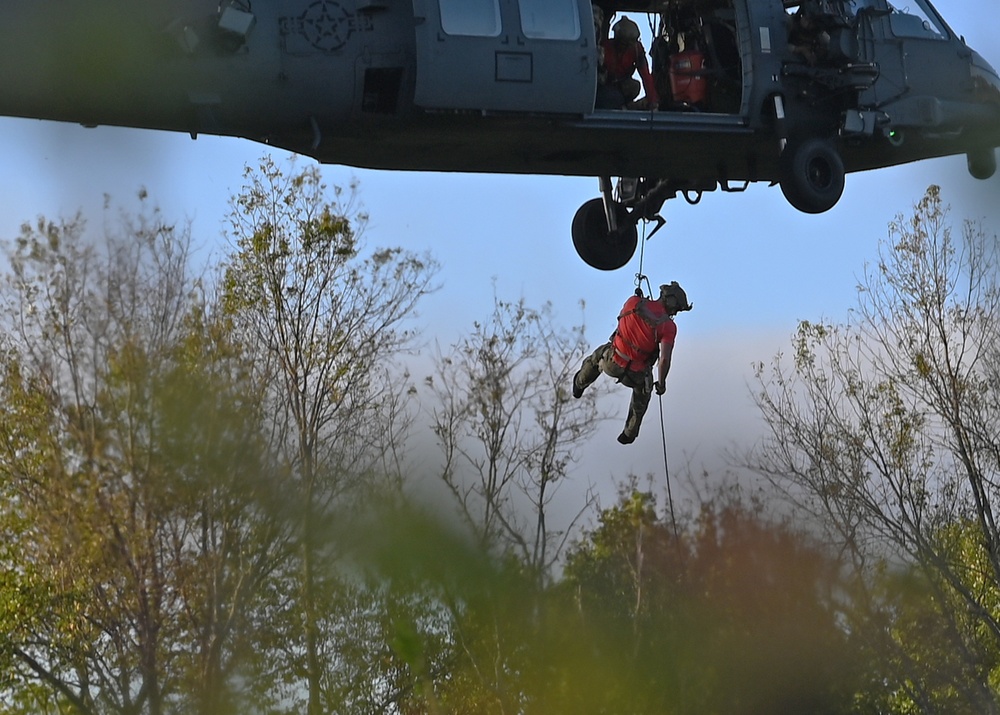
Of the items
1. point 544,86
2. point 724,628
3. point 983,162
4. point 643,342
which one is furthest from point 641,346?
point 724,628

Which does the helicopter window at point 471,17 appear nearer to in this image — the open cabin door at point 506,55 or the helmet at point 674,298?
the open cabin door at point 506,55

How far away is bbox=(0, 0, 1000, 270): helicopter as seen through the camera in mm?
13688

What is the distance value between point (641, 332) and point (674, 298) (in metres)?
0.45

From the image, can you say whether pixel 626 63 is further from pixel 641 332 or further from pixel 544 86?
pixel 641 332

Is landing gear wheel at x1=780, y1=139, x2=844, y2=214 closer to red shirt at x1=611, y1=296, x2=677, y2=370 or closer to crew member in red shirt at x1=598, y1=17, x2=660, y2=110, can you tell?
crew member in red shirt at x1=598, y1=17, x2=660, y2=110

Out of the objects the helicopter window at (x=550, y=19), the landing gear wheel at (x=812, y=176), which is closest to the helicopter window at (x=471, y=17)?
the helicopter window at (x=550, y=19)

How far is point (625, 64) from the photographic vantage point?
16.0 metres

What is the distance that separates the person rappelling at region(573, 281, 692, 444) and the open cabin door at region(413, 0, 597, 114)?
1.97 metres

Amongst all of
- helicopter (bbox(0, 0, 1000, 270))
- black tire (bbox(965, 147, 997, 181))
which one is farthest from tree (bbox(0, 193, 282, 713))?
black tire (bbox(965, 147, 997, 181))

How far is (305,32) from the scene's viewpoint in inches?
566

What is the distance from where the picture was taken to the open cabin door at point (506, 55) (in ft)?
46.8

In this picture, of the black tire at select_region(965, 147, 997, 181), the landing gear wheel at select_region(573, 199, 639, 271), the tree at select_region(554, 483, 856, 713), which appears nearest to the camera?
the black tire at select_region(965, 147, 997, 181)

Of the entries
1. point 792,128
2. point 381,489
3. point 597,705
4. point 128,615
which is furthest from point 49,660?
point 792,128

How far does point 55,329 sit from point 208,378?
268 centimetres
